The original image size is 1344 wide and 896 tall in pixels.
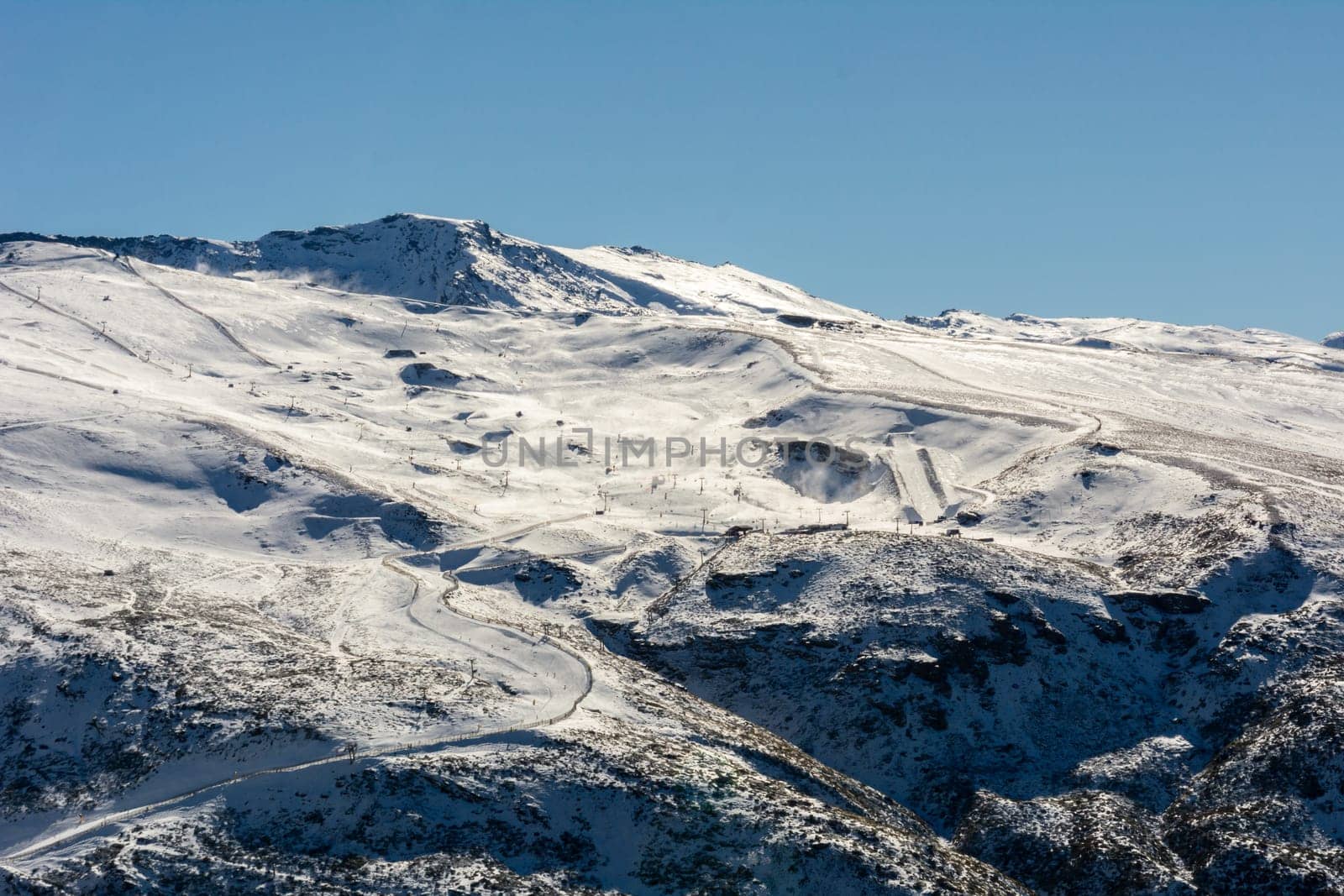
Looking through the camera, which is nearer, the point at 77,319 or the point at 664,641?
the point at 664,641

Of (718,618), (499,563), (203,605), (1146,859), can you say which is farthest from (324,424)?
(1146,859)

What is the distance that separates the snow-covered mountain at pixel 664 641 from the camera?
1997 inches

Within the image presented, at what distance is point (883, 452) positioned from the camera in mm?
117500

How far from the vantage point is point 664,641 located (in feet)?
258

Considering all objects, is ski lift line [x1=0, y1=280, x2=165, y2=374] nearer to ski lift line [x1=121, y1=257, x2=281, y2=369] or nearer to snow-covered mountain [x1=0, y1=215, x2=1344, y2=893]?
snow-covered mountain [x1=0, y1=215, x2=1344, y2=893]

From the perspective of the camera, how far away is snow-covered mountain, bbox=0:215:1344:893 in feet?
166

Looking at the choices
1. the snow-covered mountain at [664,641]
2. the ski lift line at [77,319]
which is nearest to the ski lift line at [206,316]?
A: the snow-covered mountain at [664,641]

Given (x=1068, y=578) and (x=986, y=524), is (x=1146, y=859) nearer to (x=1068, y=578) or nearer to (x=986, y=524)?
(x=1068, y=578)

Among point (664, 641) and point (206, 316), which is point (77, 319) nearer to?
point (206, 316)

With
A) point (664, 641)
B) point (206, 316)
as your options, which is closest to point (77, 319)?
point (206, 316)

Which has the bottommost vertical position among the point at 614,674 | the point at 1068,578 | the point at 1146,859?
the point at 1146,859

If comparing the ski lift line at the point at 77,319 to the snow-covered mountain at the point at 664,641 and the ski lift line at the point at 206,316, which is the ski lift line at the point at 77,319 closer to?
the snow-covered mountain at the point at 664,641

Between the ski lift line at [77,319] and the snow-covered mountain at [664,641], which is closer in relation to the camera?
the snow-covered mountain at [664,641]

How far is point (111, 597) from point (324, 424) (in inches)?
2329
